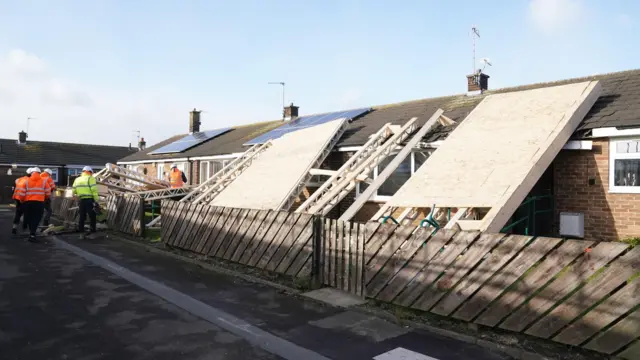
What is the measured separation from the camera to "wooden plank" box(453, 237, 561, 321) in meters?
4.77

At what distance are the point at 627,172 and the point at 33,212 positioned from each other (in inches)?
588

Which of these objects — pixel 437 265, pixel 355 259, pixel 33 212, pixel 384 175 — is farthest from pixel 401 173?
pixel 33 212

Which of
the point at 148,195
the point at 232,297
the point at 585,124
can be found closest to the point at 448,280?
the point at 232,297

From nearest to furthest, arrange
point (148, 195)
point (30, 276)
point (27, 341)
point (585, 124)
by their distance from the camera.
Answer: point (27, 341)
point (30, 276)
point (585, 124)
point (148, 195)

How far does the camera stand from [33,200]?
12242 millimetres

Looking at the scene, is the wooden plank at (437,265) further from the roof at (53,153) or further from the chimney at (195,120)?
the roof at (53,153)

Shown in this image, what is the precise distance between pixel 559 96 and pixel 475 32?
32.8ft

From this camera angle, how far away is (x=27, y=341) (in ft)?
15.9

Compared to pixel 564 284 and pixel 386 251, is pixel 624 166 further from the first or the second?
pixel 386 251

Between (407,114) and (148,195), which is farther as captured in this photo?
(148,195)

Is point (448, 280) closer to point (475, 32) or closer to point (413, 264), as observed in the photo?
point (413, 264)

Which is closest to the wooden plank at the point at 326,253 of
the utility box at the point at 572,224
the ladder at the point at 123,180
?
the utility box at the point at 572,224

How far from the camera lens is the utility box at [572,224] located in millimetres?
8875

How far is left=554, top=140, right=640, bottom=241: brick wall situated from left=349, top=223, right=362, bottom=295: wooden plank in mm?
5325
